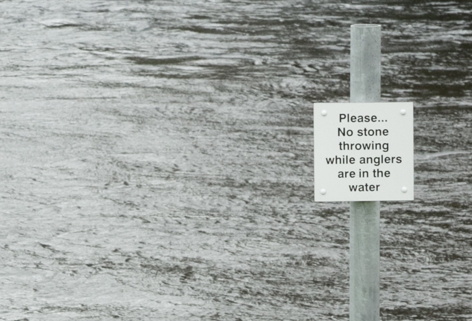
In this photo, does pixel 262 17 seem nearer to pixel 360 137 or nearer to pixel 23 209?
pixel 23 209

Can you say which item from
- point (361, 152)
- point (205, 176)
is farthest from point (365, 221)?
point (205, 176)

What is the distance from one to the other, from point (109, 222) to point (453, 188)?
263cm

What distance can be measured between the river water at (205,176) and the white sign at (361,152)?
8.45 ft

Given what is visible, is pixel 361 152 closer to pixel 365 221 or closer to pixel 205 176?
pixel 365 221

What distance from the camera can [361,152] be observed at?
3.16 metres

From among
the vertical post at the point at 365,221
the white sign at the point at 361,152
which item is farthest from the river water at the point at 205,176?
the white sign at the point at 361,152

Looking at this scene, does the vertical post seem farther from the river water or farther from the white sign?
the river water

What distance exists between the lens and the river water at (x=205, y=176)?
19.9 feet

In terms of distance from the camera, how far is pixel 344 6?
18266 mm

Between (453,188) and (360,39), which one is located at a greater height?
(360,39)

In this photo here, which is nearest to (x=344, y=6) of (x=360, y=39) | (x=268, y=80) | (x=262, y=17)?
(x=262, y=17)

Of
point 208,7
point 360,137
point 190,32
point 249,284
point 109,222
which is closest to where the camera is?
point 360,137

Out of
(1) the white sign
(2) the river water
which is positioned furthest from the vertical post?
(2) the river water

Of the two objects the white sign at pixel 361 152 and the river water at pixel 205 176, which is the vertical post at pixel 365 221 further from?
the river water at pixel 205 176
